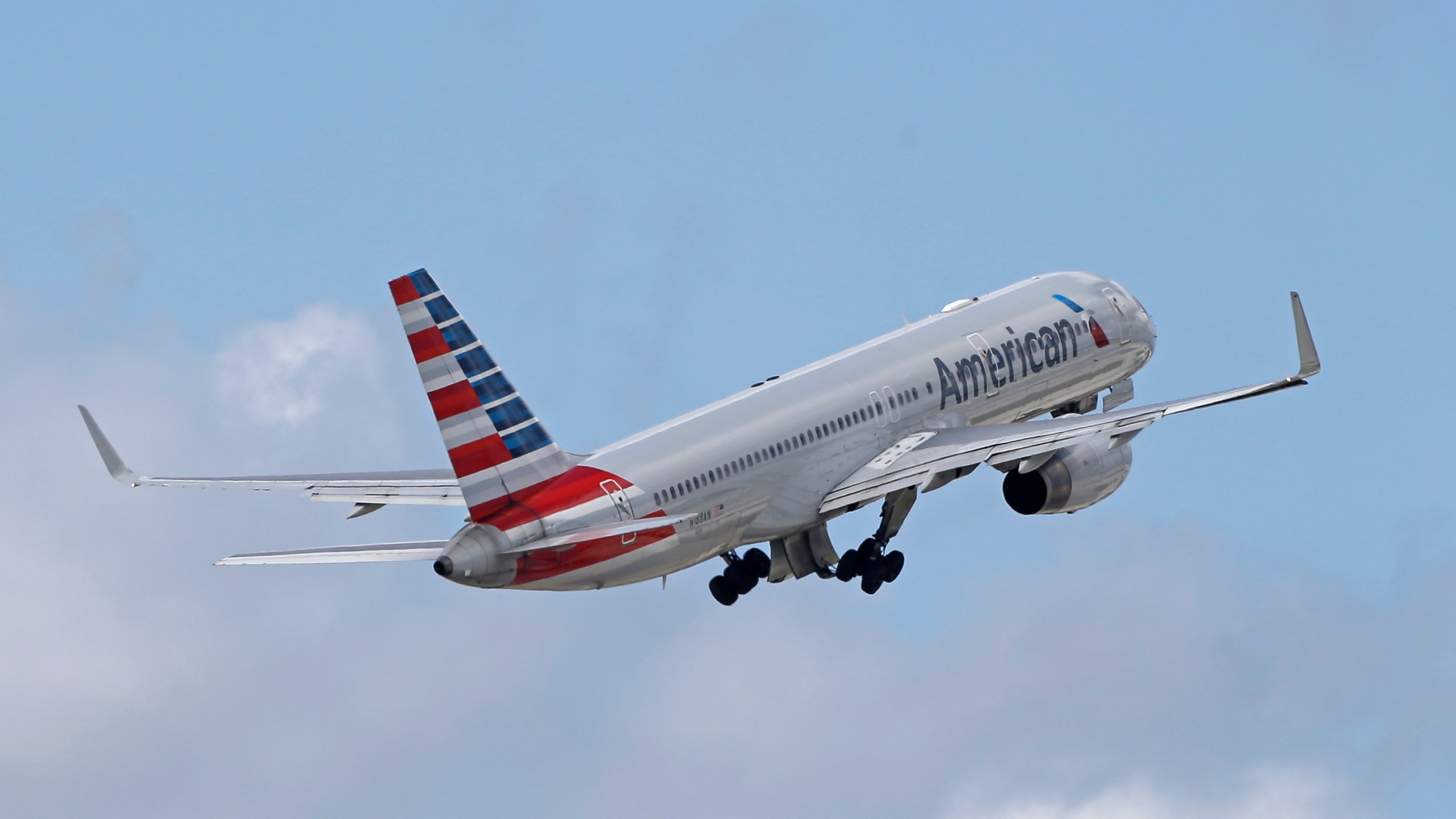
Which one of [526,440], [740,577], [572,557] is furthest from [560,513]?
[740,577]

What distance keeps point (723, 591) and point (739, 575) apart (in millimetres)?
604

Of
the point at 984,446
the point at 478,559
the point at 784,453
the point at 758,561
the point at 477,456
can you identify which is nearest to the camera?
the point at 478,559

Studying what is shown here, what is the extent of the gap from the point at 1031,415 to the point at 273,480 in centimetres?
1915

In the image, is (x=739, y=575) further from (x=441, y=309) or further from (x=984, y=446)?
(x=441, y=309)

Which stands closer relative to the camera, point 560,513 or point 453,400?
point 453,400

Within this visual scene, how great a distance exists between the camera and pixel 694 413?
171ft

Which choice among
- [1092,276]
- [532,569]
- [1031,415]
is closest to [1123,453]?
[1031,415]

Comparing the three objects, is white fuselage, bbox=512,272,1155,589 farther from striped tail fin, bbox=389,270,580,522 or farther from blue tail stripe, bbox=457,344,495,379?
blue tail stripe, bbox=457,344,495,379

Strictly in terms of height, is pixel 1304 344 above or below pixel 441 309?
below

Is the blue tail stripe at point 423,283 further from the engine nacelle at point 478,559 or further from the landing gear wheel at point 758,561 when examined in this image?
the landing gear wheel at point 758,561

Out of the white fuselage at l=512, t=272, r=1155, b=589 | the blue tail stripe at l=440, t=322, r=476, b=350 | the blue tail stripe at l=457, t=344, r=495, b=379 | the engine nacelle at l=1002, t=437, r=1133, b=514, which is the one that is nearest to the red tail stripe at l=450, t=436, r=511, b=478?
the blue tail stripe at l=457, t=344, r=495, b=379

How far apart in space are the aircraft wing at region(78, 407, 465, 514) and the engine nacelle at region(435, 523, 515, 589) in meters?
7.44

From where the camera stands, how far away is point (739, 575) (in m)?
55.7

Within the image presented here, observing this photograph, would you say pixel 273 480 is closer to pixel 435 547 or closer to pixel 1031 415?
pixel 435 547
